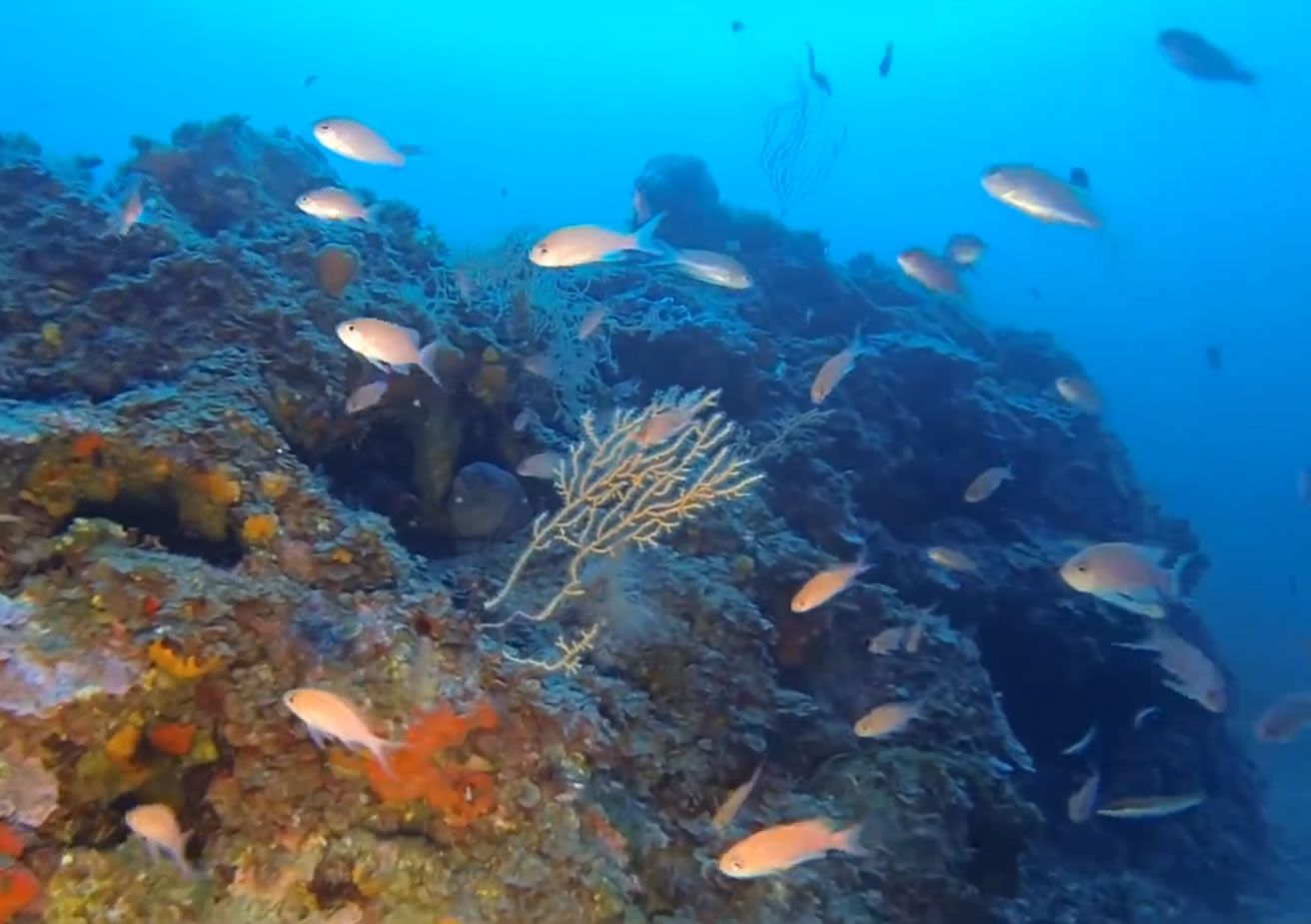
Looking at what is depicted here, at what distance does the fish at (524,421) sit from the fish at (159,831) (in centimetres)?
380

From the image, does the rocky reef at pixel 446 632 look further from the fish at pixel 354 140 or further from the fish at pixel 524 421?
the fish at pixel 354 140

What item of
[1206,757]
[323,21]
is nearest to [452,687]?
[1206,757]

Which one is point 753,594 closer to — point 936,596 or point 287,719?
point 287,719

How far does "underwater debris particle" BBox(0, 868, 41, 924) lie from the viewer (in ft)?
9.17

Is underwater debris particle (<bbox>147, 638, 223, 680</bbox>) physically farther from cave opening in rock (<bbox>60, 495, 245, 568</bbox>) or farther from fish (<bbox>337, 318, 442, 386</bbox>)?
fish (<bbox>337, 318, 442, 386</bbox>)

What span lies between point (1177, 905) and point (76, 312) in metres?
11.0

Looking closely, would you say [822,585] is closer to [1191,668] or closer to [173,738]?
[1191,668]

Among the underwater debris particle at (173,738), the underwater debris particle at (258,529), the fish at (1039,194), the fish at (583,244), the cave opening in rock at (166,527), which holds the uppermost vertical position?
the fish at (1039,194)

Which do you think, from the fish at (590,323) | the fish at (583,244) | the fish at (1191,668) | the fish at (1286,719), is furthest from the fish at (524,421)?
the fish at (1286,719)

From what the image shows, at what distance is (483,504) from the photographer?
572cm

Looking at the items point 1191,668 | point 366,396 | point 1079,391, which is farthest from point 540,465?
point 1079,391

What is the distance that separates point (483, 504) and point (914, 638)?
3.20 m

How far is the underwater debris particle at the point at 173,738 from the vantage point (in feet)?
10.9

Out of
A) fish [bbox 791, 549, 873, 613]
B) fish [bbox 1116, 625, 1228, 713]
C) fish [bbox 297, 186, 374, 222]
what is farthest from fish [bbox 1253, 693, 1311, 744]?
fish [bbox 297, 186, 374, 222]
